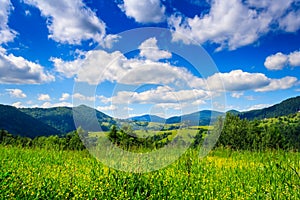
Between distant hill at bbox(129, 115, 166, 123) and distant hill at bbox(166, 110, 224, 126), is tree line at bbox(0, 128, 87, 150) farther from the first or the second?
distant hill at bbox(166, 110, 224, 126)

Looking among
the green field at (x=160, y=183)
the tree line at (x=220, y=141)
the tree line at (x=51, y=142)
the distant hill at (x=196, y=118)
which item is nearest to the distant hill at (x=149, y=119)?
the distant hill at (x=196, y=118)

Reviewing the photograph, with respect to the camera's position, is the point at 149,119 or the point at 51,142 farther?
the point at 51,142

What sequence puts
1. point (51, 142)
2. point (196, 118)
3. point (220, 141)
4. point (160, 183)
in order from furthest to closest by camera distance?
point (220, 141), point (51, 142), point (196, 118), point (160, 183)

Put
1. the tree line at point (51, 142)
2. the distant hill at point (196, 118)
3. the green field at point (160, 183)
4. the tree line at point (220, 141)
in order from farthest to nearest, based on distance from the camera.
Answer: the tree line at point (51, 142)
the tree line at point (220, 141)
the distant hill at point (196, 118)
the green field at point (160, 183)

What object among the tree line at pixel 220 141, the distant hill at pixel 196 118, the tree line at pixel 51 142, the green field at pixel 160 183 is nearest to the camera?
the green field at pixel 160 183

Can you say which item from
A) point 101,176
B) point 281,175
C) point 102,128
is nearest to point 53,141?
point 102,128

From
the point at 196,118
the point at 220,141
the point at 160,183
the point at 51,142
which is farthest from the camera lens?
the point at 220,141

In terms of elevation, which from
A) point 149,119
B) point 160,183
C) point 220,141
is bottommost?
point 160,183

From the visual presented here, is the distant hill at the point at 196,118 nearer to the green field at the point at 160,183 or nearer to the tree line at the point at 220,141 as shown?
the green field at the point at 160,183

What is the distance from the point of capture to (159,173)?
7.05 meters

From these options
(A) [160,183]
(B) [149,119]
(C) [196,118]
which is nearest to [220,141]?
(C) [196,118]

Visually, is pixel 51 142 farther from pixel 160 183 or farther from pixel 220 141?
pixel 160 183

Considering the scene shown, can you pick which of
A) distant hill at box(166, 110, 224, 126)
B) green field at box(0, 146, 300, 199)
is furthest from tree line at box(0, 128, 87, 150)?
distant hill at box(166, 110, 224, 126)

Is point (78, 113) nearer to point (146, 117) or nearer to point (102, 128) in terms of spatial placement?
point (102, 128)
